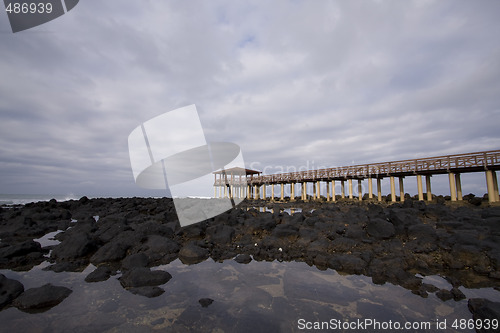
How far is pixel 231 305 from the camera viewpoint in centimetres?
423

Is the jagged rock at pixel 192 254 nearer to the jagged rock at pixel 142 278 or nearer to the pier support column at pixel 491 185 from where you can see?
the jagged rock at pixel 142 278

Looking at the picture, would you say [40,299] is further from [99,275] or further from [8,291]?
[99,275]

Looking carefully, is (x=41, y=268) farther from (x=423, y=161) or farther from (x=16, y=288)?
(x=423, y=161)

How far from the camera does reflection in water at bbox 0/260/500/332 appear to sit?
3590mm

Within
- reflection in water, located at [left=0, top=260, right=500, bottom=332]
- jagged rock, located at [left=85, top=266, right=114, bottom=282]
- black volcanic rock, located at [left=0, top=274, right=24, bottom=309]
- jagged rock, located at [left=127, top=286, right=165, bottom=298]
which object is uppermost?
black volcanic rock, located at [left=0, top=274, right=24, bottom=309]

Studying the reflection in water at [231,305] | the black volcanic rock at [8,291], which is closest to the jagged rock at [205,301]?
the reflection in water at [231,305]

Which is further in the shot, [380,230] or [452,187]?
[452,187]

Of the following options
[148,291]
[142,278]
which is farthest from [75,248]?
[148,291]

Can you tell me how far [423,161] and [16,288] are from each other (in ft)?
88.4

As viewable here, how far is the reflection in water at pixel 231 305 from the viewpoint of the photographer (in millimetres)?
3590

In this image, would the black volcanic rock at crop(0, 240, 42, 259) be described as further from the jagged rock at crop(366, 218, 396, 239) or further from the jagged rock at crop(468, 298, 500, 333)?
the jagged rock at crop(366, 218, 396, 239)

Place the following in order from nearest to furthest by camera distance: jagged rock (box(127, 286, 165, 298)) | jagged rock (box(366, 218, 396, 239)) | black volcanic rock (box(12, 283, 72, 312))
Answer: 1. black volcanic rock (box(12, 283, 72, 312))
2. jagged rock (box(127, 286, 165, 298))
3. jagged rock (box(366, 218, 396, 239))

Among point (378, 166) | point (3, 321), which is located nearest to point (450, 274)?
point (3, 321)

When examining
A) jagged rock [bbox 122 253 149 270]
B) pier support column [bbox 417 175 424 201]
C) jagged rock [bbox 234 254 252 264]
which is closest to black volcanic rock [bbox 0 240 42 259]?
jagged rock [bbox 122 253 149 270]
